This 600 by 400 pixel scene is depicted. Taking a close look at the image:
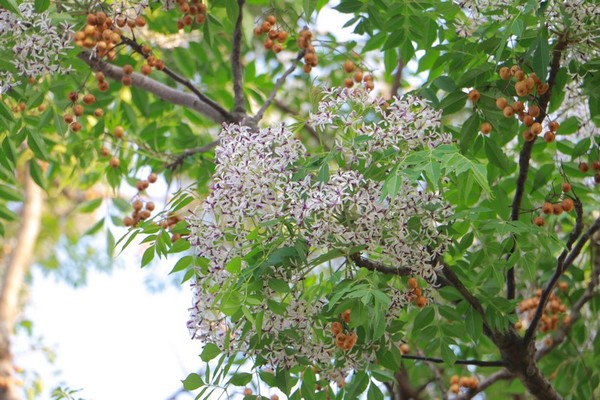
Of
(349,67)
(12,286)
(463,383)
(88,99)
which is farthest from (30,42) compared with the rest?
(12,286)

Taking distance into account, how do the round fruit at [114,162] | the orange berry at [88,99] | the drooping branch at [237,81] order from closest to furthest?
the orange berry at [88,99], the drooping branch at [237,81], the round fruit at [114,162]

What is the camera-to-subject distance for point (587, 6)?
2.55m

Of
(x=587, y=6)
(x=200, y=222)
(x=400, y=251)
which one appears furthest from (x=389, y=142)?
(x=587, y=6)

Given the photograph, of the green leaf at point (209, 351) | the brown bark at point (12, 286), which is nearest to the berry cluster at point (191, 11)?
the green leaf at point (209, 351)

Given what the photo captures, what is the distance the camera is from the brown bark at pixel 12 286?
20.9ft

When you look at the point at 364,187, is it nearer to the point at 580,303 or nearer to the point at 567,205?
the point at 567,205

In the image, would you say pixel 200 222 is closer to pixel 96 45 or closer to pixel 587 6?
pixel 96 45

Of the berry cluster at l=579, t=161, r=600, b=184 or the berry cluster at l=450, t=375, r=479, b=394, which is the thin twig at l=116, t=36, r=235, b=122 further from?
the berry cluster at l=450, t=375, r=479, b=394

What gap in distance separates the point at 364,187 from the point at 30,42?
127 cm

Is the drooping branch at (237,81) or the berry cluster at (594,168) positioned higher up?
the drooping branch at (237,81)

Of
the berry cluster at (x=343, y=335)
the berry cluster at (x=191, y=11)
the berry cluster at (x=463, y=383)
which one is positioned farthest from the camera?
the berry cluster at (x=463, y=383)

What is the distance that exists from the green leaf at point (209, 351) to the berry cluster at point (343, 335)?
0.33 metres

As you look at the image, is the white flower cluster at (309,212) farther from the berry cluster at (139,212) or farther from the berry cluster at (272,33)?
the berry cluster at (139,212)

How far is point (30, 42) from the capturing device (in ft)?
9.33
